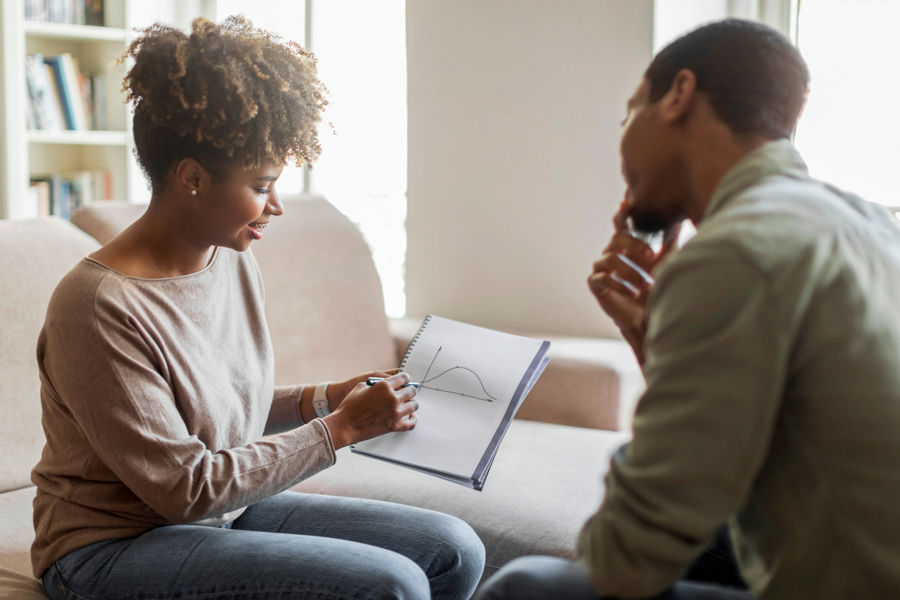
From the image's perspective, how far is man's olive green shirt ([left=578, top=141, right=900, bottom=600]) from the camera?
73 centimetres

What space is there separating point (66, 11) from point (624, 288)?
2.91 m

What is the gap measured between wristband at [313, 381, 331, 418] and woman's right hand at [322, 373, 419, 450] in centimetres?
18

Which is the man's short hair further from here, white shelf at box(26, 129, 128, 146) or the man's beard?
white shelf at box(26, 129, 128, 146)

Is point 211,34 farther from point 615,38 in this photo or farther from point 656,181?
point 615,38

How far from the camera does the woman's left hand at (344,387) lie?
1.44 m

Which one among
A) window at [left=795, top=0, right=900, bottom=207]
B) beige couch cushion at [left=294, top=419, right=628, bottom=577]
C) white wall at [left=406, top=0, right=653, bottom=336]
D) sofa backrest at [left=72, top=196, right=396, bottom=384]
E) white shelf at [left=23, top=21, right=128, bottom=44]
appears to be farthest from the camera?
white shelf at [left=23, top=21, right=128, bottom=44]

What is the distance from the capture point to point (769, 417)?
734 millimetres

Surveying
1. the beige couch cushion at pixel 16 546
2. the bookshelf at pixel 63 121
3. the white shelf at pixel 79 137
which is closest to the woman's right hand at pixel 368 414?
the beige couch cushion at pixel 16 546

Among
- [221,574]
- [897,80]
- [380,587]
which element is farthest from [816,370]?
[897,80]

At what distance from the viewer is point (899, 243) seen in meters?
0.89

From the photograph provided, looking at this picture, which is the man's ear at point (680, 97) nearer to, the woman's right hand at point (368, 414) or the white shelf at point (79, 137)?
the woman's right hand at point (368, 414)

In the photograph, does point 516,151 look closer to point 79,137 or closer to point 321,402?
point 321,402

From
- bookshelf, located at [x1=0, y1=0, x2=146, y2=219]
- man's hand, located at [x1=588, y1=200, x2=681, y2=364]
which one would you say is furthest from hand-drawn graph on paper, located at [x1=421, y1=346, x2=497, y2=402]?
bookshelf, located at [x1=0, y1=0, x2=146, y2=219]

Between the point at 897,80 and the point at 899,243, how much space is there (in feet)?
5.20
